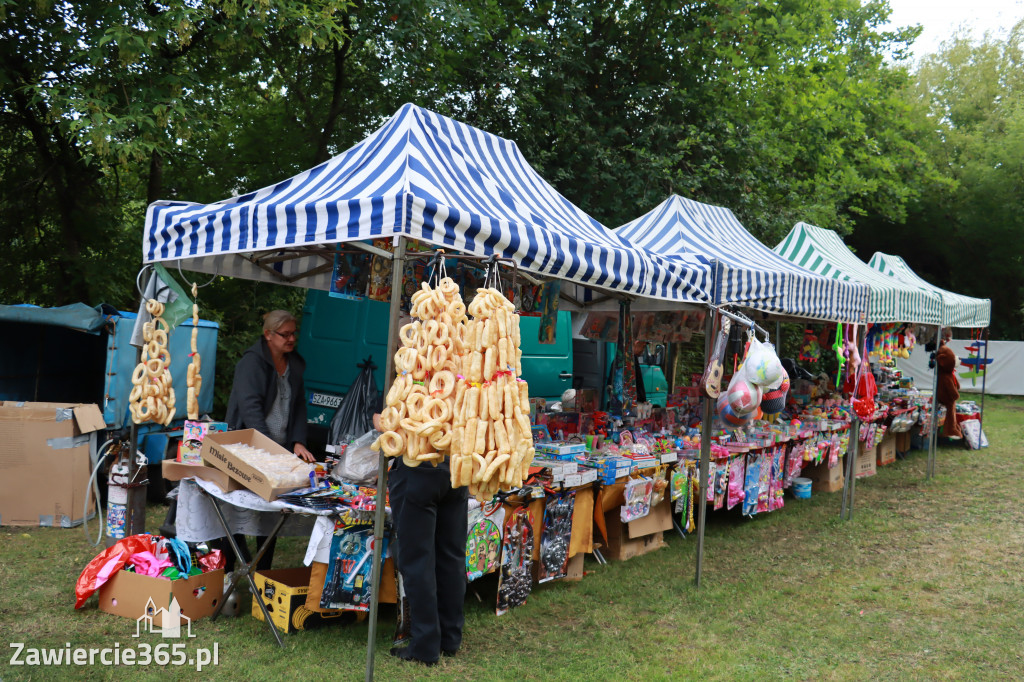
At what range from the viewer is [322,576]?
12.7 feet

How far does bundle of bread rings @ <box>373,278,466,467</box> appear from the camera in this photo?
10.1 ft

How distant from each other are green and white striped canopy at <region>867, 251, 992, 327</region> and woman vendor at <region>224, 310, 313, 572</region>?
8800 mm

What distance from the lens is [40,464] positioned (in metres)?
5.84

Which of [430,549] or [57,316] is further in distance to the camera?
[57,316]

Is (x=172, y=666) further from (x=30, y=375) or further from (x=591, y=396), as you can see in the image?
(x=30, y=375)

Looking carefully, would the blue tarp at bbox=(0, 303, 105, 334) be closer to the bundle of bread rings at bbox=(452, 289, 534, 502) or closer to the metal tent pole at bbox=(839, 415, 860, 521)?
the bundle of bread rings at bbox=(452, 289, 534, 502)

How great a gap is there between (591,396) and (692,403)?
1.25 meters

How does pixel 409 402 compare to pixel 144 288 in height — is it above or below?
below

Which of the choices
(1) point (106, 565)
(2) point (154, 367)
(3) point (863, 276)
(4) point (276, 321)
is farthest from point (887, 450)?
(1) point (106, 565)

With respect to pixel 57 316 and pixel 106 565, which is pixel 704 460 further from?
pixel 57 316

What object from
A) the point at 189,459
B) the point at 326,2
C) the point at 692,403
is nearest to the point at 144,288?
the point at 189,459

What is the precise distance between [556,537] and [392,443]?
2104 mm

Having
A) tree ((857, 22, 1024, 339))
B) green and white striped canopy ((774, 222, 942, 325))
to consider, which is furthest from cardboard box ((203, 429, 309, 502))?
tree ((857, 22, 1024, 339))

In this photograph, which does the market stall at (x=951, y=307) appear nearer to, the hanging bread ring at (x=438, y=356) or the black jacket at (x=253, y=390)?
the black jacket at (x=253, y=390)
